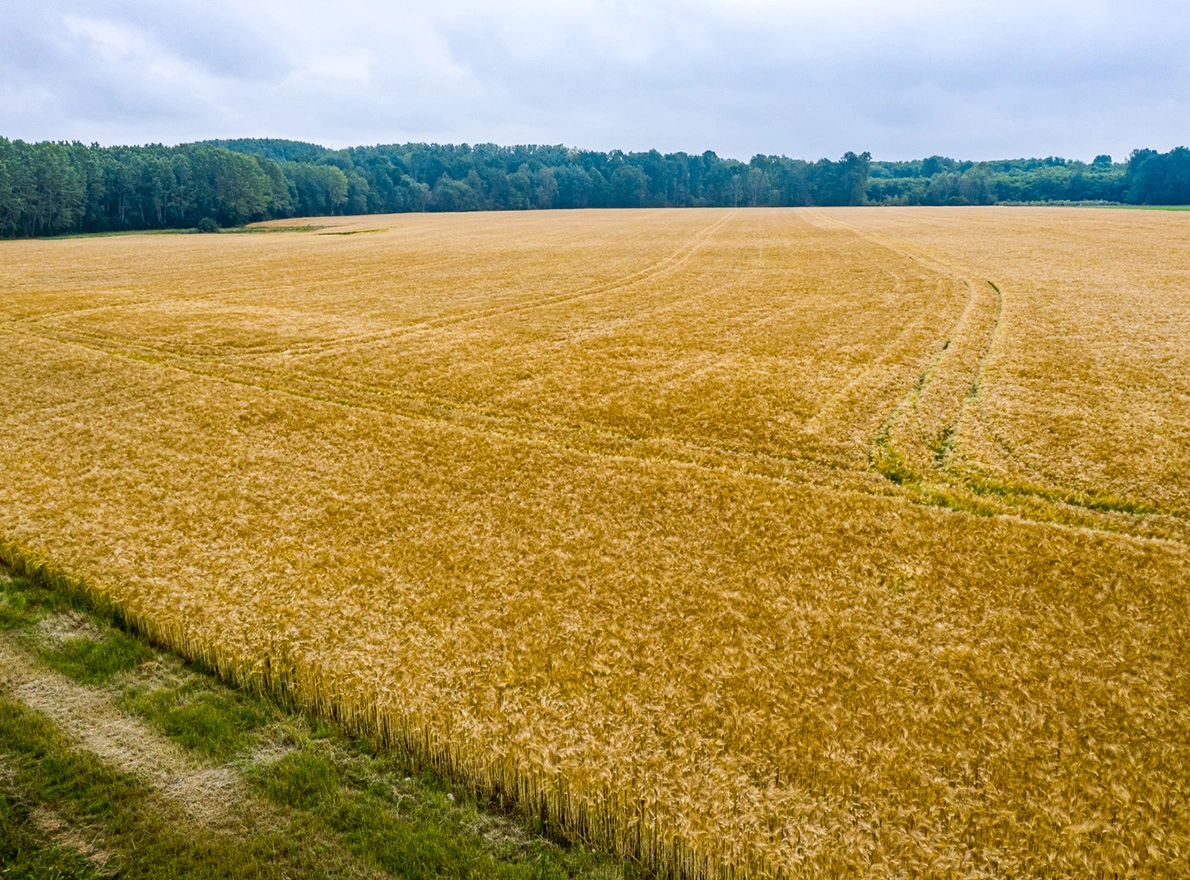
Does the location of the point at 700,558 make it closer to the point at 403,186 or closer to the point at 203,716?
the point at 203,716

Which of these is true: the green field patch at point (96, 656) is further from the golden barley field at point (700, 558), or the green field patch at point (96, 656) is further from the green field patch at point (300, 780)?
the green field patch at point (300, 780)

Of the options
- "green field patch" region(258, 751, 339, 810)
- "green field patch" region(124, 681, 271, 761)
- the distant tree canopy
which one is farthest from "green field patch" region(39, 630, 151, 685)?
the distant tree canopy

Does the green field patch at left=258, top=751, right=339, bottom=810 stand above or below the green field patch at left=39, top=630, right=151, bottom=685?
below

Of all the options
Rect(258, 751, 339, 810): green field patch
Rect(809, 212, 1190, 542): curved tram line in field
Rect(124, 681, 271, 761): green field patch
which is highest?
Rect(809, 212, 1190, 542): curved tram line in field

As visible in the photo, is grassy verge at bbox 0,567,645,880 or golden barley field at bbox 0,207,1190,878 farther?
golden barley field at bbox 0,207,1190,878

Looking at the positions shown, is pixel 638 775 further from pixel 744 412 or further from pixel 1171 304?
pixel 1171 304

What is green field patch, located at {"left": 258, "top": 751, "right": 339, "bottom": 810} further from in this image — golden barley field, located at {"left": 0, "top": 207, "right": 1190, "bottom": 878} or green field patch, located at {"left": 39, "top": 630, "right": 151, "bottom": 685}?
green field patch, located at {"left": 39, "top": 630, "right": 151, "bottom": 685}

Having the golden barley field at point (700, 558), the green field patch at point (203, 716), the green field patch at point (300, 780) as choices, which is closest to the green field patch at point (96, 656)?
the golden barley field at point (700, 558)

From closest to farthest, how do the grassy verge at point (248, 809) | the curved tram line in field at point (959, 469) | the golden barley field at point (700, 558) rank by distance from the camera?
the grassy verge at point (248, 809) < the golden barley field at point (700, 558) < the curved tram line in field at point (959, 469)

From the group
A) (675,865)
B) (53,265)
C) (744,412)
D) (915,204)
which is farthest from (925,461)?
(915,204)
